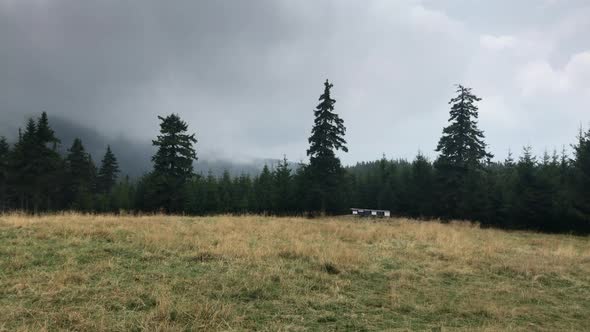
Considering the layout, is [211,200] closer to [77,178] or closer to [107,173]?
[77,178]

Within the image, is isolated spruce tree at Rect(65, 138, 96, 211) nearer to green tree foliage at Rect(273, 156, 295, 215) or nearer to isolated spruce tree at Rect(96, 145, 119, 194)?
isolated spruce tree at Rect(96, 145, 119, 194)

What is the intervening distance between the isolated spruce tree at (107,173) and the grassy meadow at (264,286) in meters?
73.1

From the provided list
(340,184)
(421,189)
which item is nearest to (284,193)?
(340,184)

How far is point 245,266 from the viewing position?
8.57 metres

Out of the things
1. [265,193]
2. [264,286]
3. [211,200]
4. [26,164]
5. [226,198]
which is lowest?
[264,286]

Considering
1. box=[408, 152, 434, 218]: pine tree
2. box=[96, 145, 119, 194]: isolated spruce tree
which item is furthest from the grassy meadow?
box=[96, 145, 119, 194]: isolated spruce tree

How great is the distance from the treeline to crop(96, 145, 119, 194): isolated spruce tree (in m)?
12.8

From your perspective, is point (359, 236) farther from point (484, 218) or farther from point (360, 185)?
point (360, 185)

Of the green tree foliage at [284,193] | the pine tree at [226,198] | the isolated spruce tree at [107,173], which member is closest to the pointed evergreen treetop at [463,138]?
the green tree foliage at [284,193]

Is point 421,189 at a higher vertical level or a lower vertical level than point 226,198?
higher

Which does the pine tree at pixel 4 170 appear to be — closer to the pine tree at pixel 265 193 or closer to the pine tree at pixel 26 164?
the pine tree at pixel 26 164

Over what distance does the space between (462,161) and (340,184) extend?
1279cm

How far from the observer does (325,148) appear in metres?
38.2

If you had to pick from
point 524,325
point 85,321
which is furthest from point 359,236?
point 85,321
